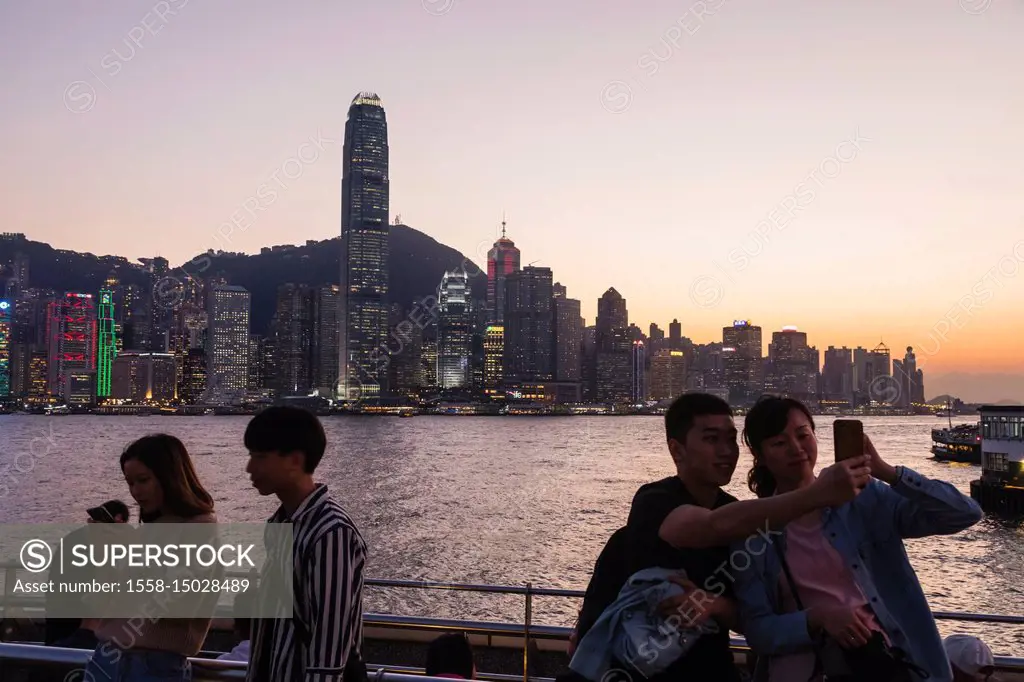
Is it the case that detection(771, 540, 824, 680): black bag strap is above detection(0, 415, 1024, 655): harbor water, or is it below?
above

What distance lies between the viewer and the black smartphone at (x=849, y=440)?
210cm

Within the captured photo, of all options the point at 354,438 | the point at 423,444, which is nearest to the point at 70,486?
the point at 423,444

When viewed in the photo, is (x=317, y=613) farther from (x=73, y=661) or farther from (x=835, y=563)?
(x=835, y=563)

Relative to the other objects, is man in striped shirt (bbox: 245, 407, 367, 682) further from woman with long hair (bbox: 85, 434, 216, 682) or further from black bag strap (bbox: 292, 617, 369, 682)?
woman with long hair (bbox: 85, 434, 216, 682)

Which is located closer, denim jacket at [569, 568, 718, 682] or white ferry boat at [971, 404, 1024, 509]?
denim jacket at [569, 568, 718, 682]

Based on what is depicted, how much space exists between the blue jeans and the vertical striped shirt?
1.17 ft

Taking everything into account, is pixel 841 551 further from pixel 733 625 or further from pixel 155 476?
pixel 155 476

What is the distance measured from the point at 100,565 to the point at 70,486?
6157cm

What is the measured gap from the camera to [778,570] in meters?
2.40

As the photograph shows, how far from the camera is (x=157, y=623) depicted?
2.81 metres

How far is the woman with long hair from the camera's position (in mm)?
2719

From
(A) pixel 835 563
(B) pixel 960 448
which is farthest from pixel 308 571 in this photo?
(B) pixel 960 448

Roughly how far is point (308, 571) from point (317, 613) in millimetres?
142

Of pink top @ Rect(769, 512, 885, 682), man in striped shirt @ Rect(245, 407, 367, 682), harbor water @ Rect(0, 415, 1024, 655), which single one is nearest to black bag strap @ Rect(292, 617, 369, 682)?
man in striped shirt @ Rect(245, 407, 367, 682)
